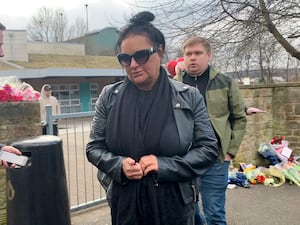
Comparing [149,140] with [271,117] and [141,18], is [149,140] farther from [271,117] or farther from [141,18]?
[271,117]

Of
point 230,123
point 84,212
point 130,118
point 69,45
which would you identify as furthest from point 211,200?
point 69,45

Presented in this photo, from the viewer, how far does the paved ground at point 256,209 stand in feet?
14.1

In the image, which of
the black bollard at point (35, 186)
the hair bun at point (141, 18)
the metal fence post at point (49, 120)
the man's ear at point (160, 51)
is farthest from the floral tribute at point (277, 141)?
the hair bun at point (141, 18)

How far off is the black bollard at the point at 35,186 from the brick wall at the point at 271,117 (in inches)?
165

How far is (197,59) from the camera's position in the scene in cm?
306

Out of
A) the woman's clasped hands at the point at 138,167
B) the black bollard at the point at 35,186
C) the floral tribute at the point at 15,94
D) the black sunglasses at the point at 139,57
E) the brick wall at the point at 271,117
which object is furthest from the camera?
the brick wall at the point at 271,117

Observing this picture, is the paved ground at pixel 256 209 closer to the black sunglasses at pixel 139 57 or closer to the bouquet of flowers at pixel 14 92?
the bouquet of flowers at pixel 14 92

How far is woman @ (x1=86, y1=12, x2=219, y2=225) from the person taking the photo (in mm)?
1851

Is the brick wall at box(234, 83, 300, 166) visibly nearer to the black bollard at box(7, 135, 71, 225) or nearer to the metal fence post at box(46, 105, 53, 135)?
the metal fence post at box(46, 105, 53, 135)

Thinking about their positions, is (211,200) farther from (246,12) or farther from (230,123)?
(246,12)

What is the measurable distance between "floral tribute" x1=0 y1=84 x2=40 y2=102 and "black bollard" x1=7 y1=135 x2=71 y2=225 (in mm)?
1083

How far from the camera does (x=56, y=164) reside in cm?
286

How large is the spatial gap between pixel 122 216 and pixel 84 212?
2982 millimetres

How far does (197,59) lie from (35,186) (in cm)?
167
